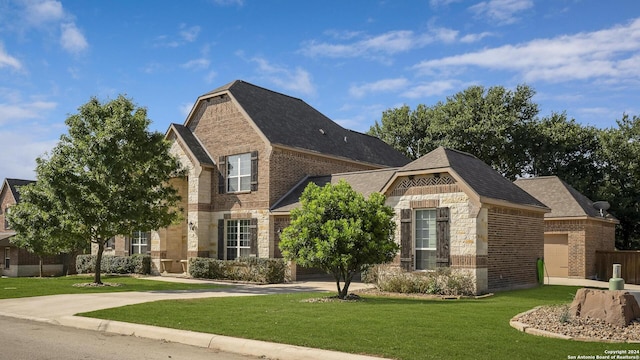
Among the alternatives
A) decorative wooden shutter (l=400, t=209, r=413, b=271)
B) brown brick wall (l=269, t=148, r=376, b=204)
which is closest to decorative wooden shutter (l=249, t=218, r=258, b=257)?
brown brick wall (l=269, t=148, r=376, b=204)

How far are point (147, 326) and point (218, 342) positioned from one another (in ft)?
8.07

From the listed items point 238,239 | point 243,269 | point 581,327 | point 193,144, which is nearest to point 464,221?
point 581,327

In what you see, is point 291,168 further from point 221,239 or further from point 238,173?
point 221,239

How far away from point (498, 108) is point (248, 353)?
38108 mm

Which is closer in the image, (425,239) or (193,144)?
(425,239)

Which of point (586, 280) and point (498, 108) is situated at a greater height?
point (498, 108)

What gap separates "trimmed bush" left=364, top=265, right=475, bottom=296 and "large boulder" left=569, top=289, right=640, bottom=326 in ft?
24.4

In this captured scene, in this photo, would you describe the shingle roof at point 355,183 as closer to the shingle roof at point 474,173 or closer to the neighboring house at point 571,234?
the shingle roof at point 474,173

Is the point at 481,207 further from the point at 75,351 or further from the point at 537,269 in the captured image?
the point at 75,351

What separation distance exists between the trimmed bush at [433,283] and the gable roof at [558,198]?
41.4 ft

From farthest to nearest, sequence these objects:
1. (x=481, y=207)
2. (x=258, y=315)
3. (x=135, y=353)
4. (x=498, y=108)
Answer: (x=498, y=108) → (x=481, y=207) → (x=258, y=315) → (x=135, y=353)

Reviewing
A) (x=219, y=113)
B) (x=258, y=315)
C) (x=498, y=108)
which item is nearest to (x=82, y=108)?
(x=219, y=113)

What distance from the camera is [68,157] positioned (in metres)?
23.2

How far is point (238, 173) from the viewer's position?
29078 millimetres
